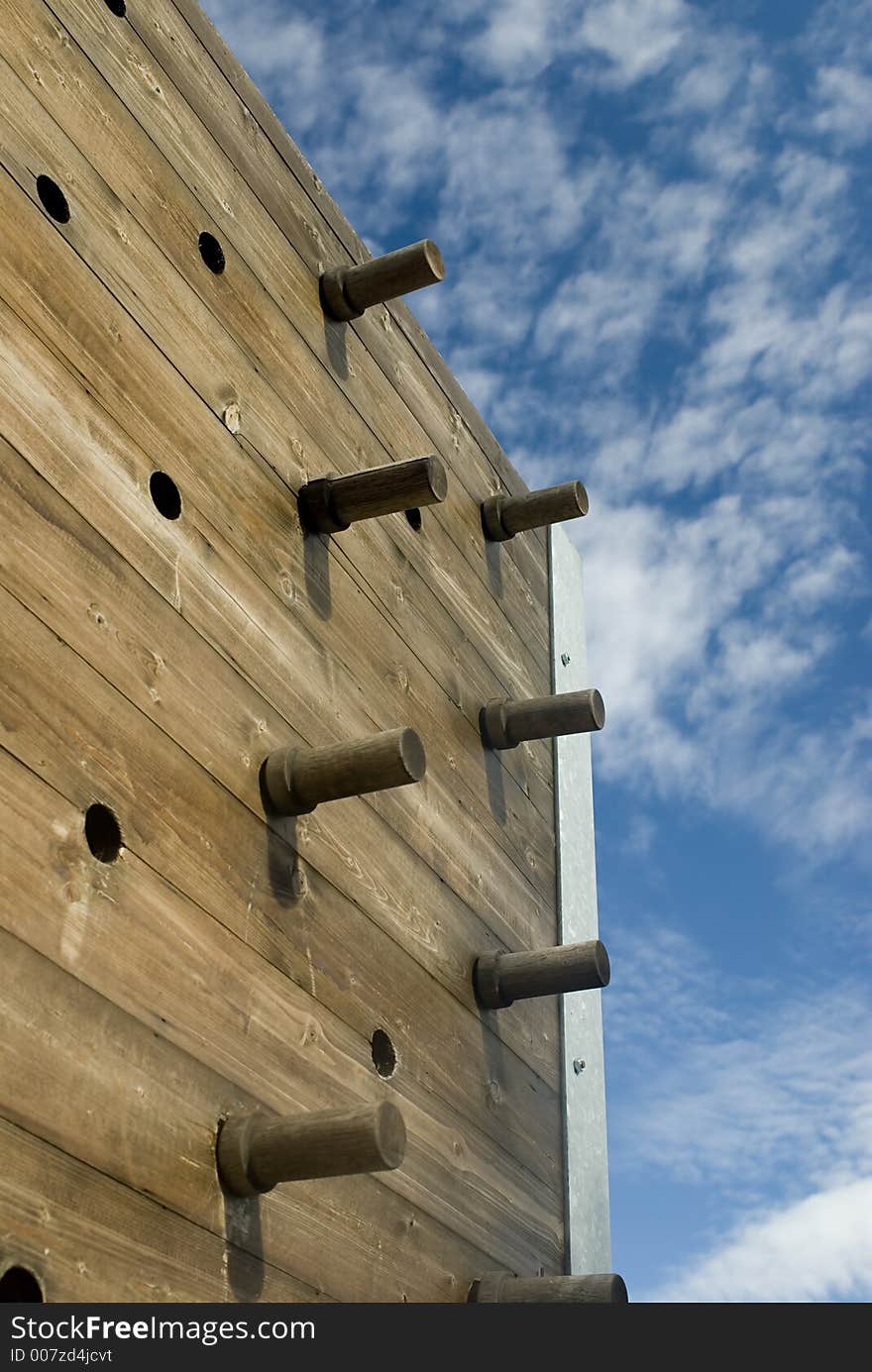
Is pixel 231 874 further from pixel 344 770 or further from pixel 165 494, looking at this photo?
pixel 165 494

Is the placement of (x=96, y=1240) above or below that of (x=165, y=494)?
below

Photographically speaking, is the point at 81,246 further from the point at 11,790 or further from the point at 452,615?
the point at 452,615

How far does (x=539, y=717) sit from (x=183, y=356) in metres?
1.25

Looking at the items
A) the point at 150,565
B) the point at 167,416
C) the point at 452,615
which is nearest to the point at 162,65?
the point at 167,416

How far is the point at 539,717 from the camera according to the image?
3.13m

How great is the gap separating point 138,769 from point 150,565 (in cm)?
31

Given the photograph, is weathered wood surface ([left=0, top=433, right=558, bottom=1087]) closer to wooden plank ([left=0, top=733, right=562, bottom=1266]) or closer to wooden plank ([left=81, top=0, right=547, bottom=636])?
wooden plank ([left=0, top=733, right=562, bottom=1266])

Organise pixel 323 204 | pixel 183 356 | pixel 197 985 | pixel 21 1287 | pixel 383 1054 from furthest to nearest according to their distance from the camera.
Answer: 1. pixel 323 204
2. pixel 383 1054
3. pixel 183 356
4. pixel 197 985
5. pixel 21 1287

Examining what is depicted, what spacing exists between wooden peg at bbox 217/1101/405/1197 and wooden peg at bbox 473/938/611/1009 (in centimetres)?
97

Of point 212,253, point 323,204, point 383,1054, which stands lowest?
point 383,1054

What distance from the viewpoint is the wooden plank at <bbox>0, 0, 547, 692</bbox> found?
7.30 feet

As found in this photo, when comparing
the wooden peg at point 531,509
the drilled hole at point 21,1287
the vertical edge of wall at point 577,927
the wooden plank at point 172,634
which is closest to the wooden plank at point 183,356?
the wooden plank at point 172,634

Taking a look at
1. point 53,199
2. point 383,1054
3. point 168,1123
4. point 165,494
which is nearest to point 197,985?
point 168,1123

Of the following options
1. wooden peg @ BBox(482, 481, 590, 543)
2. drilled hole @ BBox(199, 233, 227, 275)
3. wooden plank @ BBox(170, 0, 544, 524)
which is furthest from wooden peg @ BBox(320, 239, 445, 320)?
wooden peg @ BBox(482, 481, 590, 543)
